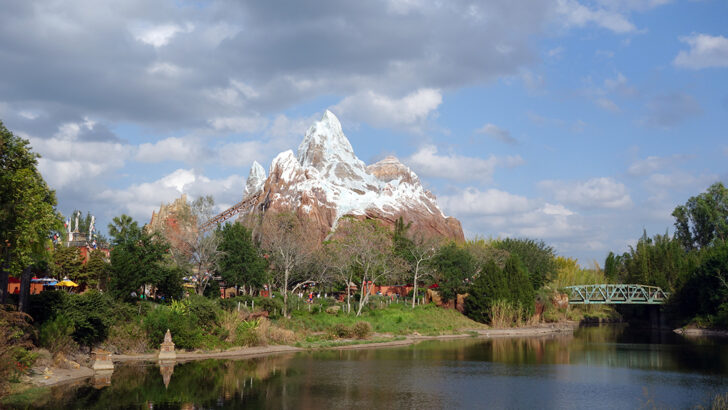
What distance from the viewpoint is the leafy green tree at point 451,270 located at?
2411 inches

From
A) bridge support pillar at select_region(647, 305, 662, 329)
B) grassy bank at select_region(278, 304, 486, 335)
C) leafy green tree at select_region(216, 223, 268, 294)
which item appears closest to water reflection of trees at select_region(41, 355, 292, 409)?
grassy bank at select_region(278, 304, 486, 335)

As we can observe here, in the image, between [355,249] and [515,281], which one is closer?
[355,249]

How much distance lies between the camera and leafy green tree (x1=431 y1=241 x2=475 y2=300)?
61.2 m

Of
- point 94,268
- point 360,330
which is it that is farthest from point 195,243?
point 360,330

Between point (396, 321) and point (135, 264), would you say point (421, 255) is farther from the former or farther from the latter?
point (135, 264)

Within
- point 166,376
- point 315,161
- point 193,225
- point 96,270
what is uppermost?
point 315,161

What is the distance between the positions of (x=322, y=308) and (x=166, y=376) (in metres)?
24.6

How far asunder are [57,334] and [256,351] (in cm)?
1151

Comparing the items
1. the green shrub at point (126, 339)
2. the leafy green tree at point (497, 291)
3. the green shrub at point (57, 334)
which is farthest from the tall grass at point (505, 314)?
the green shrub at point (57, 334)

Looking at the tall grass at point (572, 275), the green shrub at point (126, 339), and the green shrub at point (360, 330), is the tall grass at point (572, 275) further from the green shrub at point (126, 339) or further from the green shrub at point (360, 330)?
Result: the green shrub at point (126, 339)

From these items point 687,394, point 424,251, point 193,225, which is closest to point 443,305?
point 424,251

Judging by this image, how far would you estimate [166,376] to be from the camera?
2591 cm

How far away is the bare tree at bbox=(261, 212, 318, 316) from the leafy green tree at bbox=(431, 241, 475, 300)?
13.2 meters

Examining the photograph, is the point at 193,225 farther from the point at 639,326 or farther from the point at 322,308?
the point at 639,326
